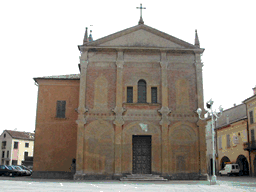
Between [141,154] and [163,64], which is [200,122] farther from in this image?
[163,64]

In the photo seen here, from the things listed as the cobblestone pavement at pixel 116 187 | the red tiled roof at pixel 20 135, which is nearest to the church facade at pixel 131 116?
the cobblestone pavement at pixel 116 187


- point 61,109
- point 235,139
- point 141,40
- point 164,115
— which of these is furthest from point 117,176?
point 235,139

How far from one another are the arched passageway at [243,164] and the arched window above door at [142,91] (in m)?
18.2

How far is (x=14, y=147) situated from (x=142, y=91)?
4607cm

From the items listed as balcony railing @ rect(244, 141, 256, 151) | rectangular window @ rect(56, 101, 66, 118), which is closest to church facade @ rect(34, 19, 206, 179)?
rectangular window @ rect(56, 101, 66, 118)

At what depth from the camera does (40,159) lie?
23.3 metres

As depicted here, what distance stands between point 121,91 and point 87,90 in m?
2.52

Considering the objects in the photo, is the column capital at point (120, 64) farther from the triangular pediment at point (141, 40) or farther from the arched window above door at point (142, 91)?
the arched window above door at point (142, 91)

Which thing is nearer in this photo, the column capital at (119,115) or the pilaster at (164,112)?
the pilaster at (164,112)

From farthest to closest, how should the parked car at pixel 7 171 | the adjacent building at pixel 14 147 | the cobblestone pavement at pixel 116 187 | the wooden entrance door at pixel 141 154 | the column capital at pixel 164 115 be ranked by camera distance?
the adjacent building at pixel 14 147
the parked car at pixel 7 171
the column capital at pixel 164 115
the wooden entrance door at pixel 141 154
the cobblestone pavement at pixel 116 187

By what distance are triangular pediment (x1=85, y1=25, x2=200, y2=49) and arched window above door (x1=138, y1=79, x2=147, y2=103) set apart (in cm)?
297

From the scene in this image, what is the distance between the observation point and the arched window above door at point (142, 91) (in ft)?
72.3

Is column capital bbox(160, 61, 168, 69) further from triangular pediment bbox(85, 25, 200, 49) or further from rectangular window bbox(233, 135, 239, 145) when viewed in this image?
rectangular window bbox(233, 135, 239, 145)

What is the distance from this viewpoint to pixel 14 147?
2362 inches
